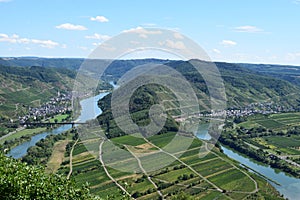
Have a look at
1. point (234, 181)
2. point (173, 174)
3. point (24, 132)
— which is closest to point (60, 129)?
point (24, 132)

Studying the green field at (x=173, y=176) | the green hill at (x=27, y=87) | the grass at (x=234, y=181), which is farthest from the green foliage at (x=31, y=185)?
the green hill at (x=27, y=87)

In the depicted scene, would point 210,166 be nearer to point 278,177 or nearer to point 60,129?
point 278,177

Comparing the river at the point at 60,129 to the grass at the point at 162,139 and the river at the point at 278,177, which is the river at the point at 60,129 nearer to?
the grass at the point at 162,139

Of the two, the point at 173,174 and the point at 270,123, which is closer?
the point at 173,174

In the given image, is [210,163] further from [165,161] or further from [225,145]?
[225,145]

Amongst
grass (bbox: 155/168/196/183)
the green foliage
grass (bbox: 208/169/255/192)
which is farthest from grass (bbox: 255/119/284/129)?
the green foliage

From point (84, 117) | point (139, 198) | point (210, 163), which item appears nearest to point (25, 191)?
point (139, 198)
